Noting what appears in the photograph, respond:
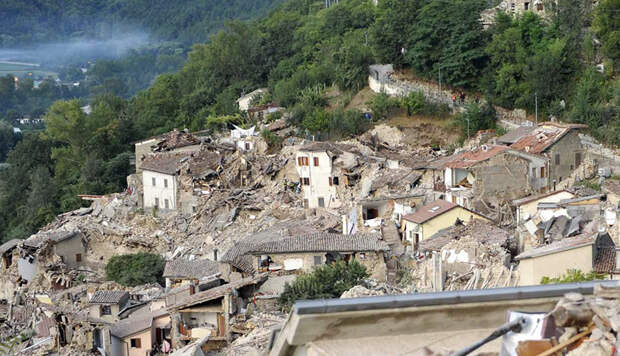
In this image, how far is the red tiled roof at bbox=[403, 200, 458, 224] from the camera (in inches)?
941

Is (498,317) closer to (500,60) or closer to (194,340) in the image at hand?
(194,340)

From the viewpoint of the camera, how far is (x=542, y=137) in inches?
1153

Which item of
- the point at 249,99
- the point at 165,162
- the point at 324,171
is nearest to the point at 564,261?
the point at 324,171

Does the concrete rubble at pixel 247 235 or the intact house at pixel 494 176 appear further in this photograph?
the intact house at pixel 494 176

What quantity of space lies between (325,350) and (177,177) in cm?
3357

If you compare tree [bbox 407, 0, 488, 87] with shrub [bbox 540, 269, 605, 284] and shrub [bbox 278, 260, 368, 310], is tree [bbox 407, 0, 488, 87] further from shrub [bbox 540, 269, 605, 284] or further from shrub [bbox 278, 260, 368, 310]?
shrub [bbox 540, 269, 605, 284]

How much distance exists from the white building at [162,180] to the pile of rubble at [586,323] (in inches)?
1328

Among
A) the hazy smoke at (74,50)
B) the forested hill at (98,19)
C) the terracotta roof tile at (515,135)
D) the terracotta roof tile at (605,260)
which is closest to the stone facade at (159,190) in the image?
the terracotta roof tile at (515,135)

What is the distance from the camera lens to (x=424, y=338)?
411cm

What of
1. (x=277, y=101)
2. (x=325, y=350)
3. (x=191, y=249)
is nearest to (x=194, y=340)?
(x=191, y=249)

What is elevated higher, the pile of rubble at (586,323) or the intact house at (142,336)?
the pile of rubble at (586,323)

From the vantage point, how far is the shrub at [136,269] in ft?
95.2

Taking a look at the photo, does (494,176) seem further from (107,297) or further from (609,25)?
(609,25)

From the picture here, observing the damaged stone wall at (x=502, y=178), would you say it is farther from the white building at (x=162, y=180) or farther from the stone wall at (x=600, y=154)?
the white building at (x=162, y=180)
